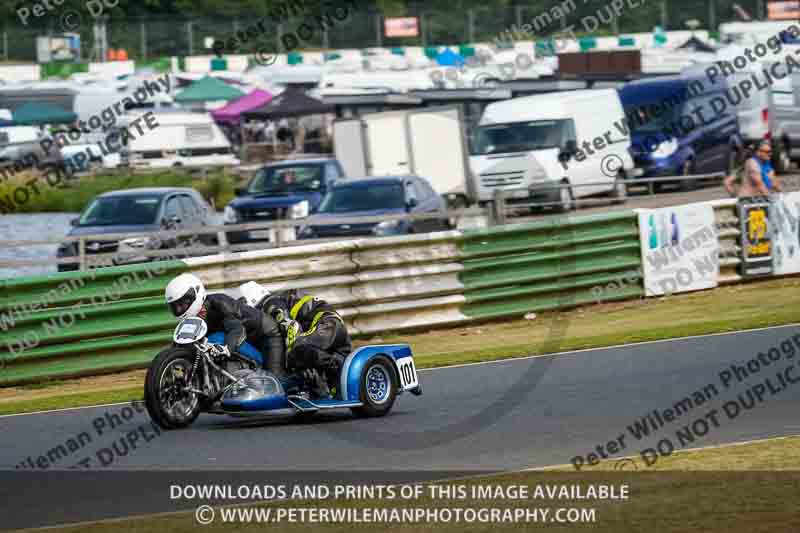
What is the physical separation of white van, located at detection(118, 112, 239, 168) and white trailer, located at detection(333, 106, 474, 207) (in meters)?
18.0

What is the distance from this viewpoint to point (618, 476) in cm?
914

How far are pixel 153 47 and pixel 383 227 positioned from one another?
55.2 m

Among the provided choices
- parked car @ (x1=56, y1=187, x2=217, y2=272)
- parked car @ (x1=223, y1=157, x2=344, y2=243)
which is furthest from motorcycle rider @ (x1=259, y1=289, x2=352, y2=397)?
parked car @ (x1=223, y1=157, x2=344, y2=243)

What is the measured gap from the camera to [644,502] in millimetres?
8352

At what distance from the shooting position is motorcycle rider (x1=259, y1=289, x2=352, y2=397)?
11609 millimetres

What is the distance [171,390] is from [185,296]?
0.70 metres

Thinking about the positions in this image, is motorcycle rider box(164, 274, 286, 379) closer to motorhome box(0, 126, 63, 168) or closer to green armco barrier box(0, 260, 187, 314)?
green armco barrier box(0, 260, 187, 314)

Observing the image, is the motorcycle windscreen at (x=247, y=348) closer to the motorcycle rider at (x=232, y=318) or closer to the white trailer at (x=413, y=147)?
the motorcycle rider at (x=232, y=318)

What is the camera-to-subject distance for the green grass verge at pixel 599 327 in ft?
52.0

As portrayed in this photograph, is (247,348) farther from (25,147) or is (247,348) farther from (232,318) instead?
(25,147)

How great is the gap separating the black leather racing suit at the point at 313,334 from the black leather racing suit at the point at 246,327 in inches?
4.1

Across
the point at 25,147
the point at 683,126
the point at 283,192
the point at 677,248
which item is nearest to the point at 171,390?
the point at 677,248

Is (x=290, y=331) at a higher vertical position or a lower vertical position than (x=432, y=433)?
higher

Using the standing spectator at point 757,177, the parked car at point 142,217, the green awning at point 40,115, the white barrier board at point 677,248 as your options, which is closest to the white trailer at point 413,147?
the parked car at point 142,217
